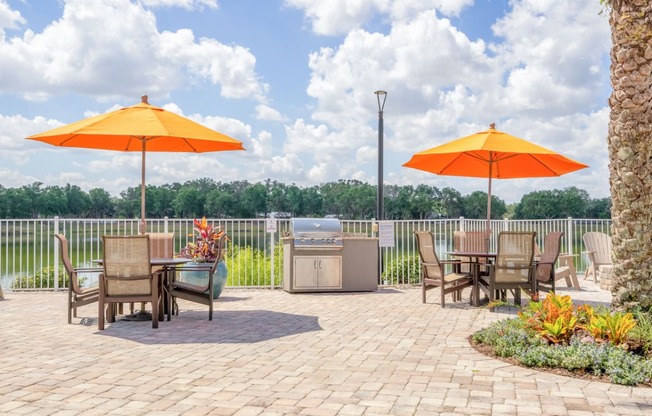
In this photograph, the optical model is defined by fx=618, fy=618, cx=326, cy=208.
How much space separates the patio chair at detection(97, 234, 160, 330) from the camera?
258 inches

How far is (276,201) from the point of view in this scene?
38.8 meters

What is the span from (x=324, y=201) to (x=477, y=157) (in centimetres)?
2718

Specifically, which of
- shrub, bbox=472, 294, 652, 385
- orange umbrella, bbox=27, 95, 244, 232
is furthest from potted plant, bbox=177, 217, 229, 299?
shrub, bbox=472, 294, 652, 385

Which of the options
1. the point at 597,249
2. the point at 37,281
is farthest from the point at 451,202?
the point at 37,281

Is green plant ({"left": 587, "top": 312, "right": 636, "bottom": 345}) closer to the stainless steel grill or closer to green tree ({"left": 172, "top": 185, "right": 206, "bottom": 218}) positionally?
the stainless steel grill

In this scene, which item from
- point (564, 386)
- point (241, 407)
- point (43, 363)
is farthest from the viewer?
point (43, 363)

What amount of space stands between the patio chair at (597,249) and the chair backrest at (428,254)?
424cm

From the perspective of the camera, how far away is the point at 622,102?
5926 millimetres

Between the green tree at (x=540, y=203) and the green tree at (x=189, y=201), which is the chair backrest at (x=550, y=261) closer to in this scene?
the green tree at (x=540, y=203)

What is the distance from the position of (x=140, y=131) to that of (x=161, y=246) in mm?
2603

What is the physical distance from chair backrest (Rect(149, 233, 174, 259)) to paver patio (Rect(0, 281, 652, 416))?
1438mm

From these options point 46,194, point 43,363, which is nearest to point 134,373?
point 43,363

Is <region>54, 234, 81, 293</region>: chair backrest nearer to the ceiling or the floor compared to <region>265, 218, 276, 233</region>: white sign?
nearer to the floor

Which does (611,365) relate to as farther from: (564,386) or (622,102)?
(622,102)
